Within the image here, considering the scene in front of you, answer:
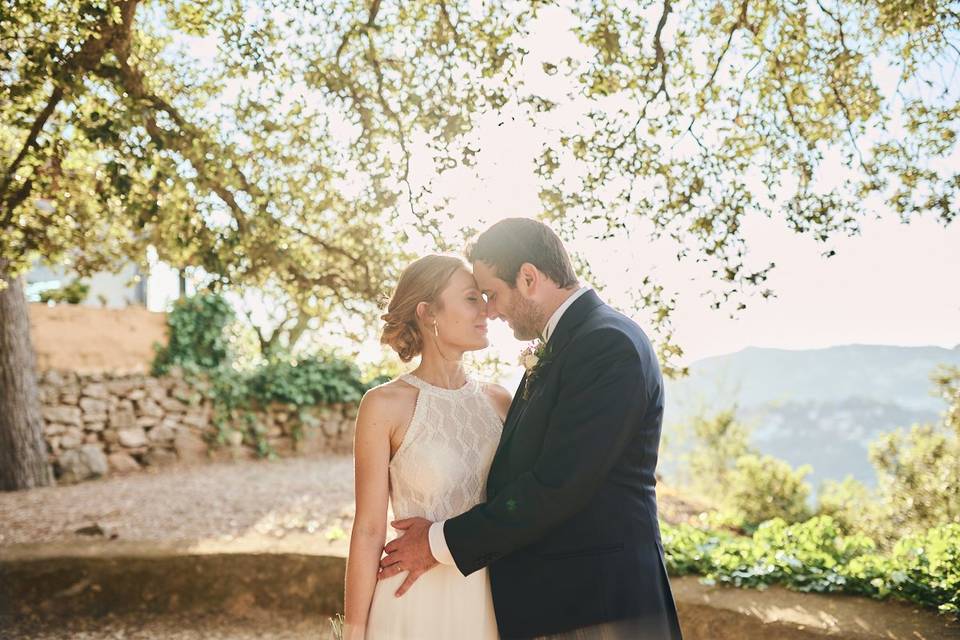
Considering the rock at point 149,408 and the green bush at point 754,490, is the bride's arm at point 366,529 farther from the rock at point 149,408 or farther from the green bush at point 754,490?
the rock at point 149,408

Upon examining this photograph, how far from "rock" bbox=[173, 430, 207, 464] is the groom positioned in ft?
36.5

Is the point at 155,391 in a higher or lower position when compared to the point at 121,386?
lower

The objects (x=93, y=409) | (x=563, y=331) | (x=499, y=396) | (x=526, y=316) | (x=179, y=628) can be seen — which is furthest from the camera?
(x=93, y=409)

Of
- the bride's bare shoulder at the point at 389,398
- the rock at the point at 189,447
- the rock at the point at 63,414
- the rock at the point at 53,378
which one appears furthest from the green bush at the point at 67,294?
the bride's bare shoulder at the point at 389,398

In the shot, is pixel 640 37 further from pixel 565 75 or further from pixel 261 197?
pixel 261 197

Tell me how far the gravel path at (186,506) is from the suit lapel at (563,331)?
534cm

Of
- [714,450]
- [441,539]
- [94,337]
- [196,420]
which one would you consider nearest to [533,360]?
[441,539]

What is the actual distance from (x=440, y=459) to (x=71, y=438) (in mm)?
10615

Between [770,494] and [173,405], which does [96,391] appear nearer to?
[173,405]

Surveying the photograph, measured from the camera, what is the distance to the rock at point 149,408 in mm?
12695

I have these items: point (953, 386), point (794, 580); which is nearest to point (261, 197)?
point (794, 580)

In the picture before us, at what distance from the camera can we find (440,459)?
2.94 meters

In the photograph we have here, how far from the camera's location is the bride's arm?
9.23 feet

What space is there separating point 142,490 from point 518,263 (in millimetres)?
9562
